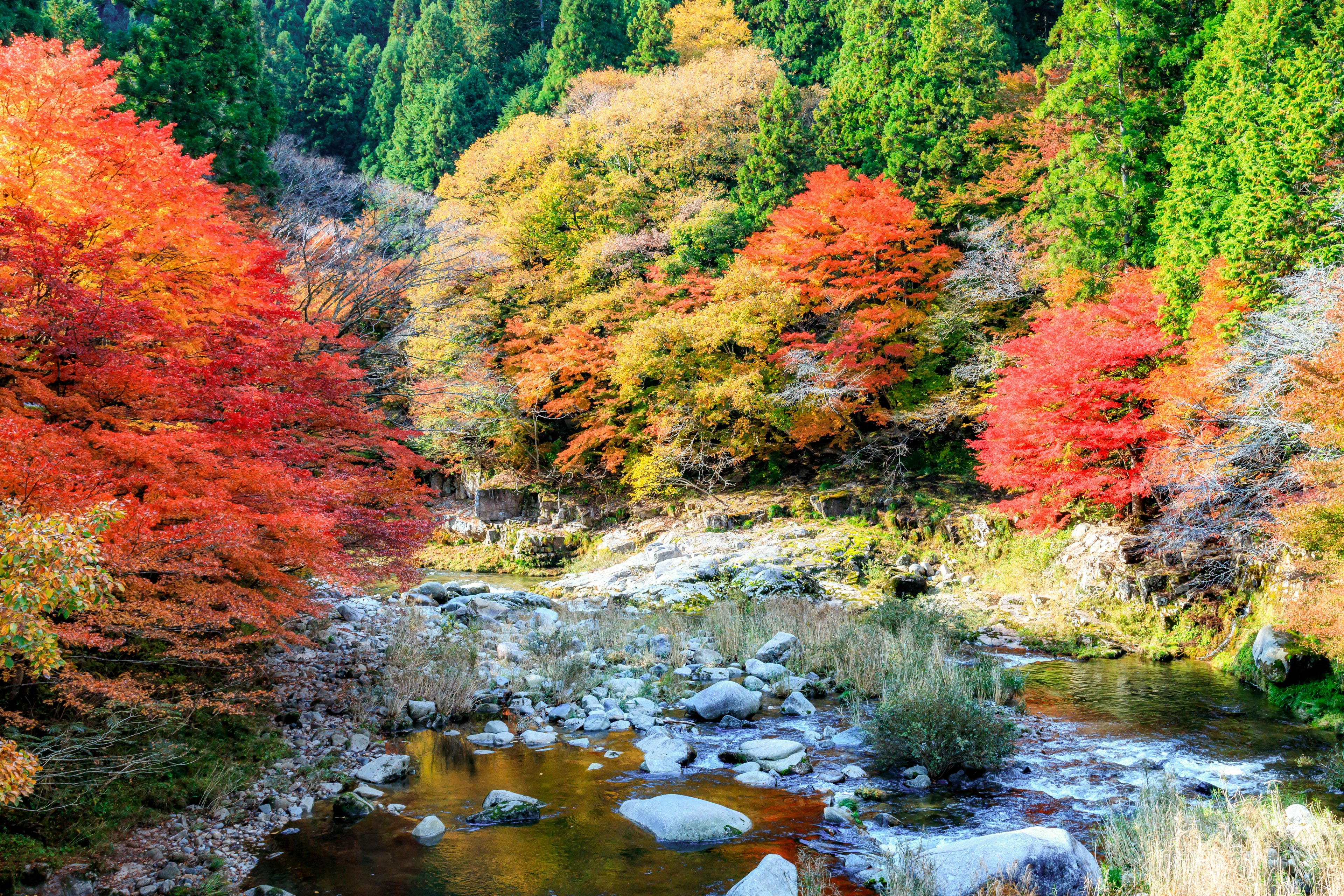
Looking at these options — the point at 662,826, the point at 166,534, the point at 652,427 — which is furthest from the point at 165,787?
the point at 652,427

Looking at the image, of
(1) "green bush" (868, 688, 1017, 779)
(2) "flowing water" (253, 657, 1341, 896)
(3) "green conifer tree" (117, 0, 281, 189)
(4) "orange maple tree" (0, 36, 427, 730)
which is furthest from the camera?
(3) "green conifer tree" (117, 0, 281, 189)

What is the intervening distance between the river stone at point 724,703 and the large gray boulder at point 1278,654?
5842mm

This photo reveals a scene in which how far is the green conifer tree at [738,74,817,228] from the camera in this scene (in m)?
21.0

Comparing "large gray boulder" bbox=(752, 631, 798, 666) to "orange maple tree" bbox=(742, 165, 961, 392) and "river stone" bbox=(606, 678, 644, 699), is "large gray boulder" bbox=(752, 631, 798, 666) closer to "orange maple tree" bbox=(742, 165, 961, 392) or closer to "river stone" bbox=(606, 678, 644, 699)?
"river stone" bbox=(606, 678, 644, 699)

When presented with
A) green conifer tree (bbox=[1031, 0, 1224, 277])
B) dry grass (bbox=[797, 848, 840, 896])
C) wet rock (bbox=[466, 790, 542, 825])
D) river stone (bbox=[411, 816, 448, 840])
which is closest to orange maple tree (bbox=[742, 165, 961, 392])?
green conifer tree (bbox=[1031, 0, 1224, 277])

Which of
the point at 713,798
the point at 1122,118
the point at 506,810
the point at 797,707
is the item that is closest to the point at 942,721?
the point at 713,798

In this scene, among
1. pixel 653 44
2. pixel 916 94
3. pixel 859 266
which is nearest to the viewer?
pixel 859 266

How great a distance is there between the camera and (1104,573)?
1267cm

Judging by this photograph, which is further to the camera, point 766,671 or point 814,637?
point 814,637

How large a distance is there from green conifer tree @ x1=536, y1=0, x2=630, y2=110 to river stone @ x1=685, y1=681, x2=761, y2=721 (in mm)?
25752

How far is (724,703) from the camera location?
27.8 feet

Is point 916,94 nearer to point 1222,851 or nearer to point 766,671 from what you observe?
point 766,671

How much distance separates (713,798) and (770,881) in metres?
1.80

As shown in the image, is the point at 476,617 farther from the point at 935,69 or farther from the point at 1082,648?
the point at 935,69
